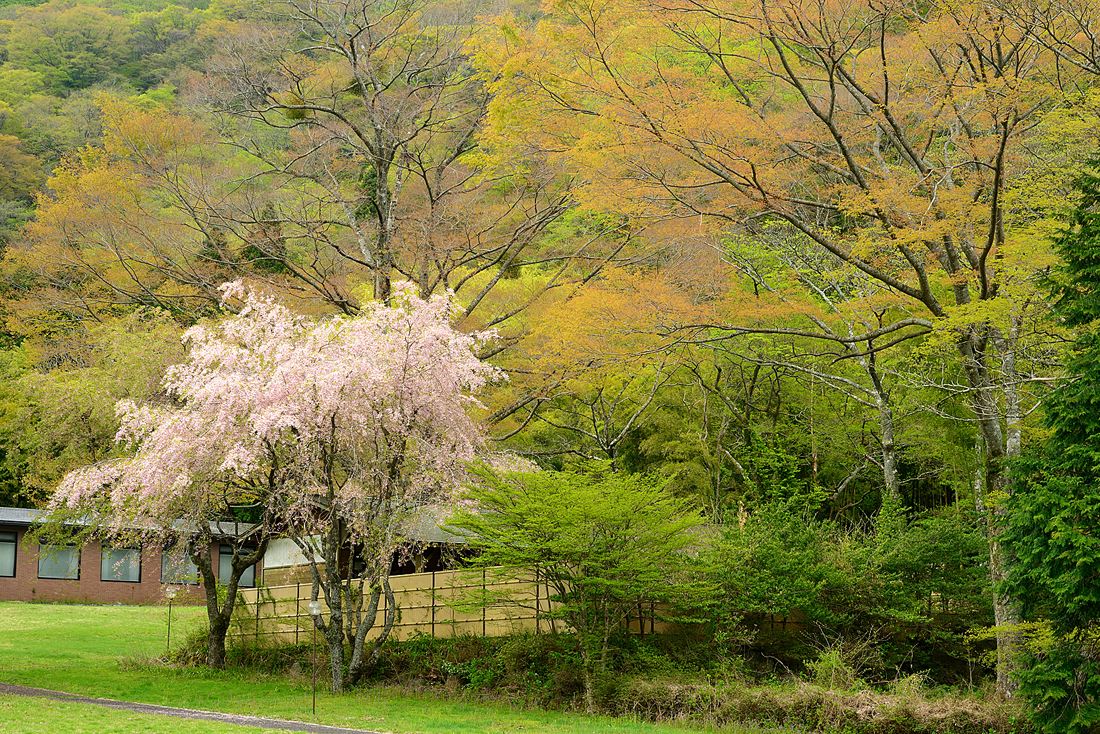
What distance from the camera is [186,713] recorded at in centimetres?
1463

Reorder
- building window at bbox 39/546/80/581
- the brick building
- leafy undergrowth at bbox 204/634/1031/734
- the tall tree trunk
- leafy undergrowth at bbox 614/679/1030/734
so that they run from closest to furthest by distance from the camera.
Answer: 1. leafy undergrowth at bbox 614/679/1030/734
2. leafy undergrowth at bbox 204/634/1031/734
3. the tall tree trunk
4. the brick building
5. building window at bbox 39/546/80/581

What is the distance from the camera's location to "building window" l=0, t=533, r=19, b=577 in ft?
109

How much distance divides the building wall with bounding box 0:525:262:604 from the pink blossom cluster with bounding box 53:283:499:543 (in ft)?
55.2

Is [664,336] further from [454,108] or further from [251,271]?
[251,271]

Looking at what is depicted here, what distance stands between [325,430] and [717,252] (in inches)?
412

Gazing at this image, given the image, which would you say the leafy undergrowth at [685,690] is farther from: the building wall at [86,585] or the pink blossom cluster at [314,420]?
the building wall at [86,585]

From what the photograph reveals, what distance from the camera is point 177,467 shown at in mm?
16734

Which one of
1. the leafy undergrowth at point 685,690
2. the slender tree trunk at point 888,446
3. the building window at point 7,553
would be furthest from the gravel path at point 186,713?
the building window at point 7,553

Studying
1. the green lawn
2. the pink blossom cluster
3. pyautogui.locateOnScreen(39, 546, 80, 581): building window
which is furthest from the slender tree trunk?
pyautogui.locateOnScreen(39, 546, 80, 581): building window

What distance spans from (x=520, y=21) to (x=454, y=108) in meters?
3.32

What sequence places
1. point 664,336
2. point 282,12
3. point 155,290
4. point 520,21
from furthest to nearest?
point 155,290, point 282,12, point 520,21, point 664,336

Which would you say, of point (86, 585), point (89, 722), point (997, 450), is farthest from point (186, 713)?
point (86, 585)

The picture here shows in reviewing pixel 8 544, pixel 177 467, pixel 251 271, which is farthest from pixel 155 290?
pixel 8 544

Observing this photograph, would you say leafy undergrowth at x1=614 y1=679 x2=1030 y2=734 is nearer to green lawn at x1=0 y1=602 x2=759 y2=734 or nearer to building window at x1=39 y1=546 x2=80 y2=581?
green lawn at x1=0 y1=602 x2=759 y2=734
